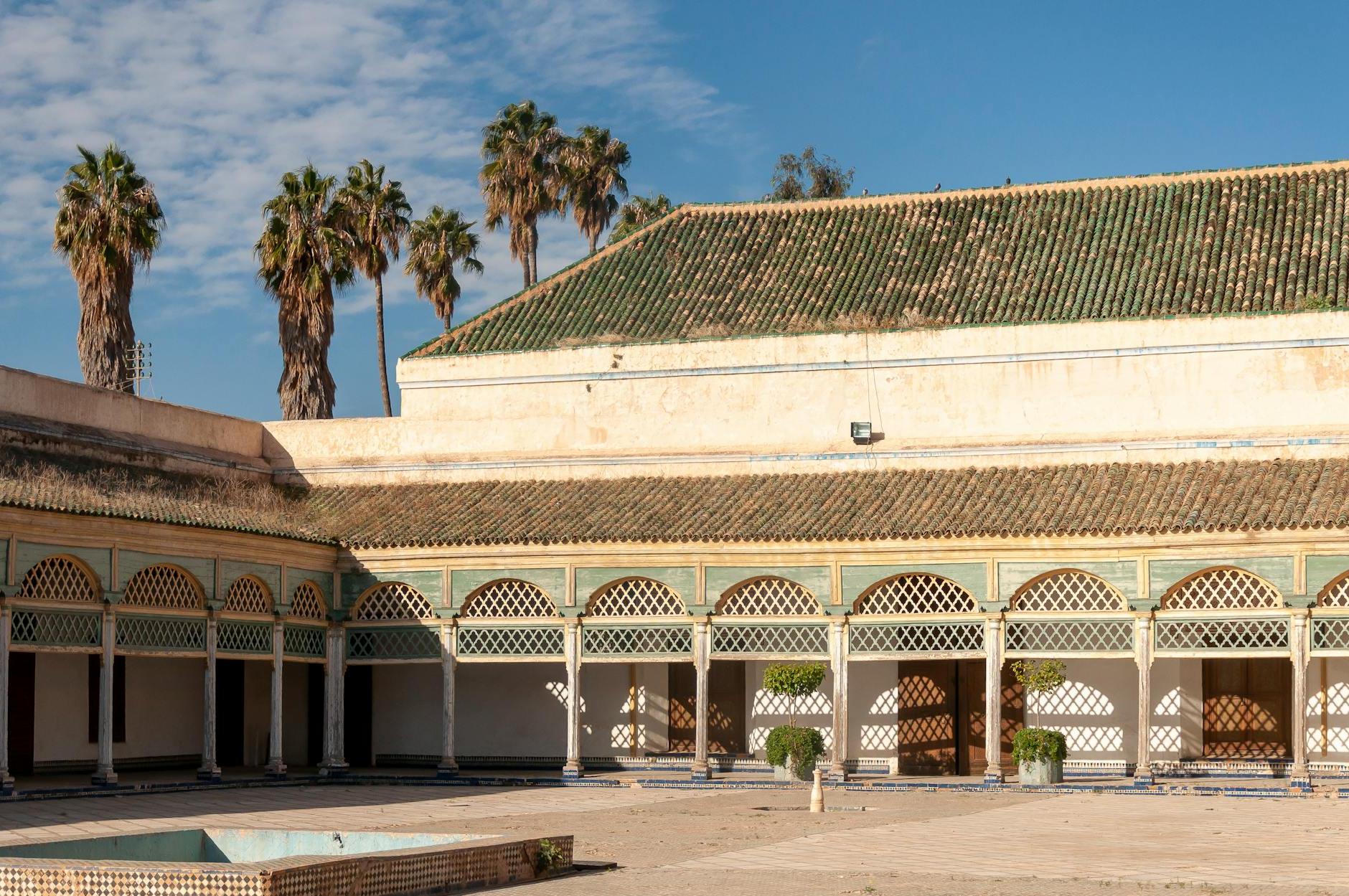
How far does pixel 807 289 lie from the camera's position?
32438mm

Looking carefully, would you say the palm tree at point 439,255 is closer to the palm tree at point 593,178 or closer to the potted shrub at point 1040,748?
the palm tree at point 593,178

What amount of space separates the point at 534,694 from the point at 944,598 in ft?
23.5

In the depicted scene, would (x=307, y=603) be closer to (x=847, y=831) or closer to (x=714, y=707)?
(x=714, y=707)

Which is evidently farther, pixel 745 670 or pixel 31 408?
pixel 745 670

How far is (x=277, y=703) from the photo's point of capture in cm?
2672

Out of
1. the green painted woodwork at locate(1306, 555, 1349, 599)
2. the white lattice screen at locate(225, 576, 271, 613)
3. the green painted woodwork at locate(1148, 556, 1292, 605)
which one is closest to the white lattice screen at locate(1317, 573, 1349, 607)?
the green painted woodwork at locate(1306, 555, 1349, 599)

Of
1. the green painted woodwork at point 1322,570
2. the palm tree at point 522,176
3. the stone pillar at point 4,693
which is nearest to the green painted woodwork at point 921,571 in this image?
the green painted woodwork at point 1322,570

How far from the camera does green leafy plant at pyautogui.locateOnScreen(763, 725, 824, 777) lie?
26.0m

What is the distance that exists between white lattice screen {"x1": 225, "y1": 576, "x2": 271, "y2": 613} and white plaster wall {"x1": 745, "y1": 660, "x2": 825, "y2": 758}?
23.5 ft

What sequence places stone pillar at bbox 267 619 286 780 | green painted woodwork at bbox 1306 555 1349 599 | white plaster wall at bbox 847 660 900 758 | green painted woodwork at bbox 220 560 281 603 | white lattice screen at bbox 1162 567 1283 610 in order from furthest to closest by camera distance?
white plaster wall at bbox 847 660 900 758, stone pillar at bbox 267 619 286 780, green painted woodwork at bbox 220 560 281 603, white lattice screen at bbox 1162 567 1283 610, green painted woodwork at bbox 1306 555 1349 599

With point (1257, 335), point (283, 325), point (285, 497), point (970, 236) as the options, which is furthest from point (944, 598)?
point (283, 325)

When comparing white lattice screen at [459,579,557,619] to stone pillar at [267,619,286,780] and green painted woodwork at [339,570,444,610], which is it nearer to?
green painted woodwork at [339,570,444,610]

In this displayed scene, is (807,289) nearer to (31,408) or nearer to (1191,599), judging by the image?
(1191,599)

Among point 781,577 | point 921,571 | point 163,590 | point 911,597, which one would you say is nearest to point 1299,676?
point 921,571
